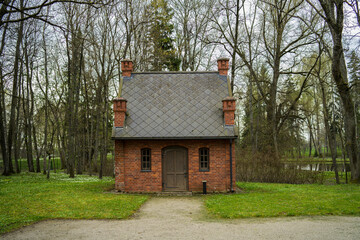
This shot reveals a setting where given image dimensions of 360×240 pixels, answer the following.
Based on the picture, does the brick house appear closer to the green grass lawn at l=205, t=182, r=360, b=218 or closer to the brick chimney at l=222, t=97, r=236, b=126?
the brick chimney at l=222, t=97, r=236, b=126

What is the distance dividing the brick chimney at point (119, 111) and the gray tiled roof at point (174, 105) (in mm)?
312

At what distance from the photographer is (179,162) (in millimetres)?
15781

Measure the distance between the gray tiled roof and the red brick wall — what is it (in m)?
0.57

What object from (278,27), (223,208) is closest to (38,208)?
(223,208)

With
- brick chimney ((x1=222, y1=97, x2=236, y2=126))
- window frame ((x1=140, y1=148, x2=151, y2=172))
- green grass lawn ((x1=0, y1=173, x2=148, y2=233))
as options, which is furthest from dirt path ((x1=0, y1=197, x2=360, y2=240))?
brick chimney ((x1=222, y1=97, x2=236, y2=126))

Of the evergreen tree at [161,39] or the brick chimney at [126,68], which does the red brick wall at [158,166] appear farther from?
the evergreen tree at [161,39]

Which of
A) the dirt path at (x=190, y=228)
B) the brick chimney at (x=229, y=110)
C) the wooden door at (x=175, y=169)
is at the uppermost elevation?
the brick chimney at (x=229, y=110)

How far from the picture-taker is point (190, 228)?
28.8 ft

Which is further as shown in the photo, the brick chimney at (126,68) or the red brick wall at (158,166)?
the brick chimney at (126,68)

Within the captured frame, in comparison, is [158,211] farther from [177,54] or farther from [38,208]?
[177,54]

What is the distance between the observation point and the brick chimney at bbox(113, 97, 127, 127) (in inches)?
612

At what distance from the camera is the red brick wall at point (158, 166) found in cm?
1555

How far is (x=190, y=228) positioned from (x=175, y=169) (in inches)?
277

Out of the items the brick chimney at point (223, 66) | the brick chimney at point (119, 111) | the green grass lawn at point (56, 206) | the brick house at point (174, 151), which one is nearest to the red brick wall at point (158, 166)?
the brick house at point (174, 151)
